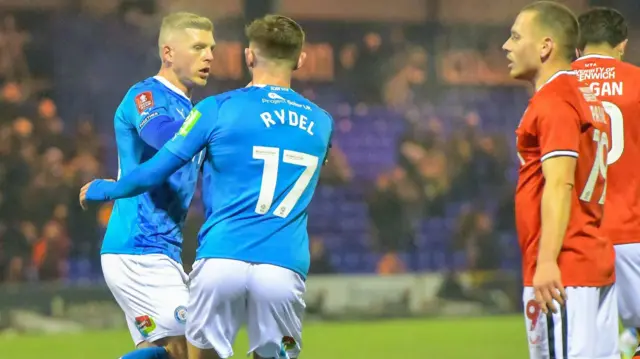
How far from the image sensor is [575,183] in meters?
3.91

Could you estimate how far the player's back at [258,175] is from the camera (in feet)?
13.3

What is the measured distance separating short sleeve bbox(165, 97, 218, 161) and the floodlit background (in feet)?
16.8

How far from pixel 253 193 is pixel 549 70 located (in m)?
1.23

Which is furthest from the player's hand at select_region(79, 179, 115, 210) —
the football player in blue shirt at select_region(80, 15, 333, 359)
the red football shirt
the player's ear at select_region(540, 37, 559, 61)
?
the player's ear at select_region(540, 37, 559, 61)

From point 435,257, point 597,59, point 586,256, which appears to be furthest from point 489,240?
point 586,256

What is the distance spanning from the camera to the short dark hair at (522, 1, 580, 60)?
395 cm

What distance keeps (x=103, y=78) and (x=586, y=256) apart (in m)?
9.73

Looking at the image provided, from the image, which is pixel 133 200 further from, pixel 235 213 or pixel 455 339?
pixel 455 339

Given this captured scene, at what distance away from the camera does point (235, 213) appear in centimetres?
408

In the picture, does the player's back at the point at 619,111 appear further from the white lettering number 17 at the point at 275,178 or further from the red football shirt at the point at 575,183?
the white lettering number 17 at the point at 275,178

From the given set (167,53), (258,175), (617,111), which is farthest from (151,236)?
(617,111)

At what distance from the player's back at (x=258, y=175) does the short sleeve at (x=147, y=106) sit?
689mm

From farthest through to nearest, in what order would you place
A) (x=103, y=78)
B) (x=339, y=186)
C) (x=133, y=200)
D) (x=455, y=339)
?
(x=339, y=186)
(x=103, y=78)
(x=455, y=339)
(x=133, y=200)

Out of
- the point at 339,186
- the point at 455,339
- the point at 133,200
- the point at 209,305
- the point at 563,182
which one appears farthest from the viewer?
the point at 339,186
